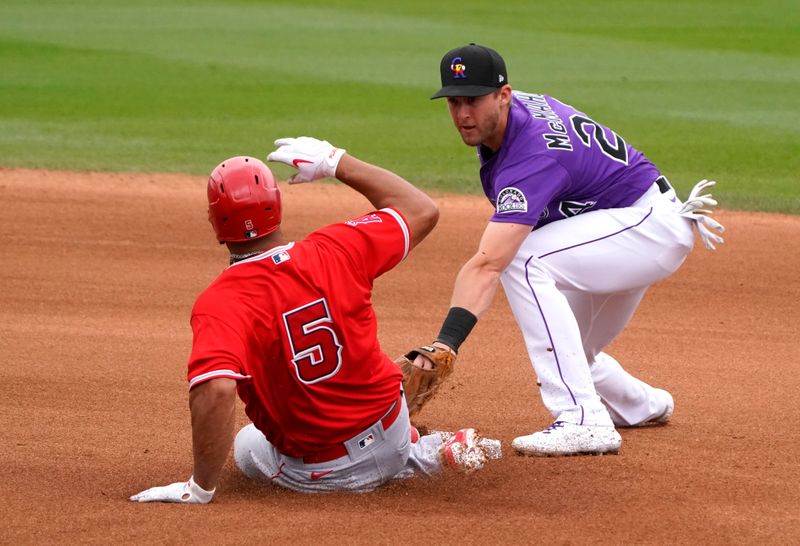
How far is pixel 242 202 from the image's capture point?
4023 millimetres

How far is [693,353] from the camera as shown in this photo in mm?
7199

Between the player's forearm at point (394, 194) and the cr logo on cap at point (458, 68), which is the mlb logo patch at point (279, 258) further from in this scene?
the cr logo on cap at point (458, 68)

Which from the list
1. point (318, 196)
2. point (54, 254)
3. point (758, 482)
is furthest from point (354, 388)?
point (318, 196)

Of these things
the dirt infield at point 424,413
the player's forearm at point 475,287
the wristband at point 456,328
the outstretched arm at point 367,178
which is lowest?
the dirt infield at point 424,413

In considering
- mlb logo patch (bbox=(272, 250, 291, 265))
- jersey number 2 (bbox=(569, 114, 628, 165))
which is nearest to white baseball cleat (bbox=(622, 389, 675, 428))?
jersey number 2 (bbox=(569, 114, 628, 165))

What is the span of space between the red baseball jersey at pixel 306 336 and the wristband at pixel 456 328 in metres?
0.38

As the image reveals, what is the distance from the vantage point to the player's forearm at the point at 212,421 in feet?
12.8

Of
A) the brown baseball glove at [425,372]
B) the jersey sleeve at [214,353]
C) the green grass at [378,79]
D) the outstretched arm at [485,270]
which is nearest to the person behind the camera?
the jersey sleeve at [214,353]

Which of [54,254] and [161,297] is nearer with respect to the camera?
[161,297]

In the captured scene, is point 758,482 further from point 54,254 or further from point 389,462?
point 54,254

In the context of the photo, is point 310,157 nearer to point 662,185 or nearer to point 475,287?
point 475,287

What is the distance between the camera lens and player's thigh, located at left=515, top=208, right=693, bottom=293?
202 inches

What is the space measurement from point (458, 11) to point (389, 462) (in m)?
21.4

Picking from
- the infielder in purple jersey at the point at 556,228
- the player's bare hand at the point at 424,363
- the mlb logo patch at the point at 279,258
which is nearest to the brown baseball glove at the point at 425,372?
the player's bare hand at the point at 424,363
